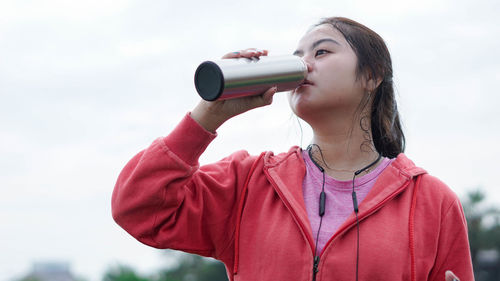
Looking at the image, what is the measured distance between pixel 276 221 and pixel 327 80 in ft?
2.31

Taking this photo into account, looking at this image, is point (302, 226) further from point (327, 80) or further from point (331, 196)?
point (327, 80)

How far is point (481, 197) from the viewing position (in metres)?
43.5

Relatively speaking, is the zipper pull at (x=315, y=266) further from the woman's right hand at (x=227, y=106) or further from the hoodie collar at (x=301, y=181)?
the woman's right hand at (x=227, y=106)

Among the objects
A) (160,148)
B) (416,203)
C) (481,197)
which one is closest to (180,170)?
(160,148)

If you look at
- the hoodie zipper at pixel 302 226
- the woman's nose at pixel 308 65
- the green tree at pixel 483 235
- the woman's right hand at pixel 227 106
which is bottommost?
the green tree at pixel 483 235

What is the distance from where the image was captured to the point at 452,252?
2.71 metres

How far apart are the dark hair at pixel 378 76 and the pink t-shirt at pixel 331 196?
9.4 inches

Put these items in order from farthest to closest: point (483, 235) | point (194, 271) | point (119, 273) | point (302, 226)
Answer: point (119, 273) → point (194, 271) → point (483, 235) → point (302, 226)

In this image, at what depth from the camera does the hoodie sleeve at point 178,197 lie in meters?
2.65

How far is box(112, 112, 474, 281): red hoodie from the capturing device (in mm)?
2592

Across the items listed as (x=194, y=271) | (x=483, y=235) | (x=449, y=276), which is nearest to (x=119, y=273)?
(x=194, y=271)

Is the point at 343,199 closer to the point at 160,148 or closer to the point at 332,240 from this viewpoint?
the point at 332,240

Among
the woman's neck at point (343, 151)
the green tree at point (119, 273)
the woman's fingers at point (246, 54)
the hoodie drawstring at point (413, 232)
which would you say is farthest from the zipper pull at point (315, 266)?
the green tree at point (119, 273)

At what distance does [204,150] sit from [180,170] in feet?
0.49
